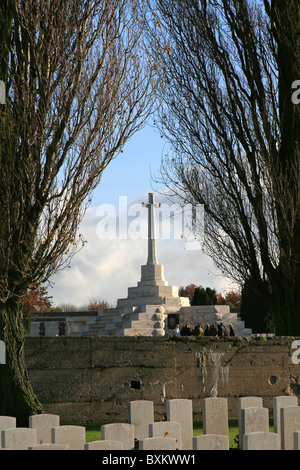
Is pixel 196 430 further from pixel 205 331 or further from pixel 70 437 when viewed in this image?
pixel 205 331

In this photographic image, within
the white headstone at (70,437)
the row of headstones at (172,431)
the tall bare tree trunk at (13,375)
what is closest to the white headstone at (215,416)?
the row of headstones at (172,431)

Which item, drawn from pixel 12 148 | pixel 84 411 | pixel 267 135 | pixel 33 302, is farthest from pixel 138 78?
pixel 33 302

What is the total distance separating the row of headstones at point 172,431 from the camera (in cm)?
578

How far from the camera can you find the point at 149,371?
12.2 meters

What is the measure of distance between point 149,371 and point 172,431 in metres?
5.51

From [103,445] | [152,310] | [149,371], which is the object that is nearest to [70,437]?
[103,445]

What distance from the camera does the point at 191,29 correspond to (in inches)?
572

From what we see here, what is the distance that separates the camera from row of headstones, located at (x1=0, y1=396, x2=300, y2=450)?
5781mm

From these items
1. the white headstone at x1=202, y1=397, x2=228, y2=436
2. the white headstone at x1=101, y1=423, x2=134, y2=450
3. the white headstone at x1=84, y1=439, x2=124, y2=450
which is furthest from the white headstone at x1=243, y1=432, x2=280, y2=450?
the white headstone at x1=202, y1=397, x2=228, y2=436

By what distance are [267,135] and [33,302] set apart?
21015 millimetres
